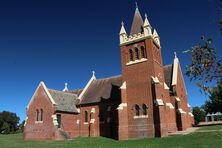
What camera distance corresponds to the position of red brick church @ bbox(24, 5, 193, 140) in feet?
115

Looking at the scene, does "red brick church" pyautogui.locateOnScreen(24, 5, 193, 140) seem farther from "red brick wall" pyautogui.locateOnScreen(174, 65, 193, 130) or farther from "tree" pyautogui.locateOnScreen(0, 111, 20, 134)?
"tree" pyautogui.locateOnScreen(0, 111, 20, 134)

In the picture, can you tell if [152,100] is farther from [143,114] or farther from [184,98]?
[184,98]

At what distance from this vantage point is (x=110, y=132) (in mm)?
41438

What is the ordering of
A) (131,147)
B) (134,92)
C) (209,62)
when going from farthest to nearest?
1. (134,92)
2. (131,147)
3. (209,62)

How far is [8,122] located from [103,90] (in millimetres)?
85771

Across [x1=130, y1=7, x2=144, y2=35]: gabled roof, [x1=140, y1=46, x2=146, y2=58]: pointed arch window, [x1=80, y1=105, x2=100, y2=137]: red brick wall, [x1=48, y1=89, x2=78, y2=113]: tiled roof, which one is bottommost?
[x1=80, y1=105, x2=100, y2=137]: red brick wall

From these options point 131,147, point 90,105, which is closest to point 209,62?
point 131,147

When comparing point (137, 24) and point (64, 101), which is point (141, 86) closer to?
point (137, 24)

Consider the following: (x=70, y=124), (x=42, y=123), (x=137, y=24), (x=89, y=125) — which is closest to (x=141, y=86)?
(x=137, y=24)

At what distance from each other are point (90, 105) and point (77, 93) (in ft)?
26.9

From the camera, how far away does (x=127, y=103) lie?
3691cm

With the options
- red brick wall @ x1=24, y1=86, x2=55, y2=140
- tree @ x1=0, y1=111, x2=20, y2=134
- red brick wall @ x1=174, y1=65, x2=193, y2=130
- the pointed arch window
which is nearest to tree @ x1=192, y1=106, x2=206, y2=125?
red brick wall @ x1=174, y1=65, x2=193, y2=130

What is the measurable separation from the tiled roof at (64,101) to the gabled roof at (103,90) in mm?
1951

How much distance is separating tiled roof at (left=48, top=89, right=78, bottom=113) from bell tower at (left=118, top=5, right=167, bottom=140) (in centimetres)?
1220
